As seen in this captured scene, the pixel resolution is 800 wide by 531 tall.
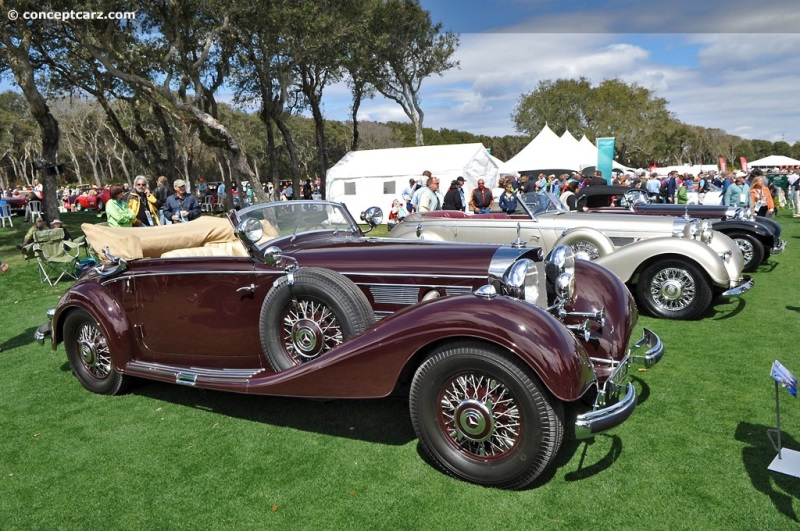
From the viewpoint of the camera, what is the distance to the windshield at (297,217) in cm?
476

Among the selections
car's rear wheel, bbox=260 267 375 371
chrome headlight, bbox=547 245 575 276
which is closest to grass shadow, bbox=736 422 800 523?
chrome headlight, bbox=547 245 575 276

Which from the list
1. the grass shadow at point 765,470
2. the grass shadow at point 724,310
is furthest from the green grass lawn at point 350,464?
the grass shadow at point 724,310

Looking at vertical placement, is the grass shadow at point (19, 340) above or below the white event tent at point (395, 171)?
below

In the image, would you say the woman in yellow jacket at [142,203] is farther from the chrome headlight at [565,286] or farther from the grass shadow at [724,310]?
the grass shadow at [724,310]

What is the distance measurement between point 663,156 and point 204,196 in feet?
200

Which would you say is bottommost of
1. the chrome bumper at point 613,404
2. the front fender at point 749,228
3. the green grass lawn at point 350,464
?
the green grass lawn at point 350,464

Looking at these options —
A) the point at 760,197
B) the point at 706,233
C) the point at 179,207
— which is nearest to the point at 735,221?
the point at 706,233

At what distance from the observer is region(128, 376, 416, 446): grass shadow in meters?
4.08

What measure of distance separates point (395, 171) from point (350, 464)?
19.5 m

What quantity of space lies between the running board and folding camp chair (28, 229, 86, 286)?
300 inches

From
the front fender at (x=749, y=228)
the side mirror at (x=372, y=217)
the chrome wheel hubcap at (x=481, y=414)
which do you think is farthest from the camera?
the front fender at (x=749, y=228)

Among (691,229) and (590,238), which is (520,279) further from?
(691,229)

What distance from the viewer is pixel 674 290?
22.2 feet

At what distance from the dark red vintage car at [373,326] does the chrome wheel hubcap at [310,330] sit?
0.4 inches
